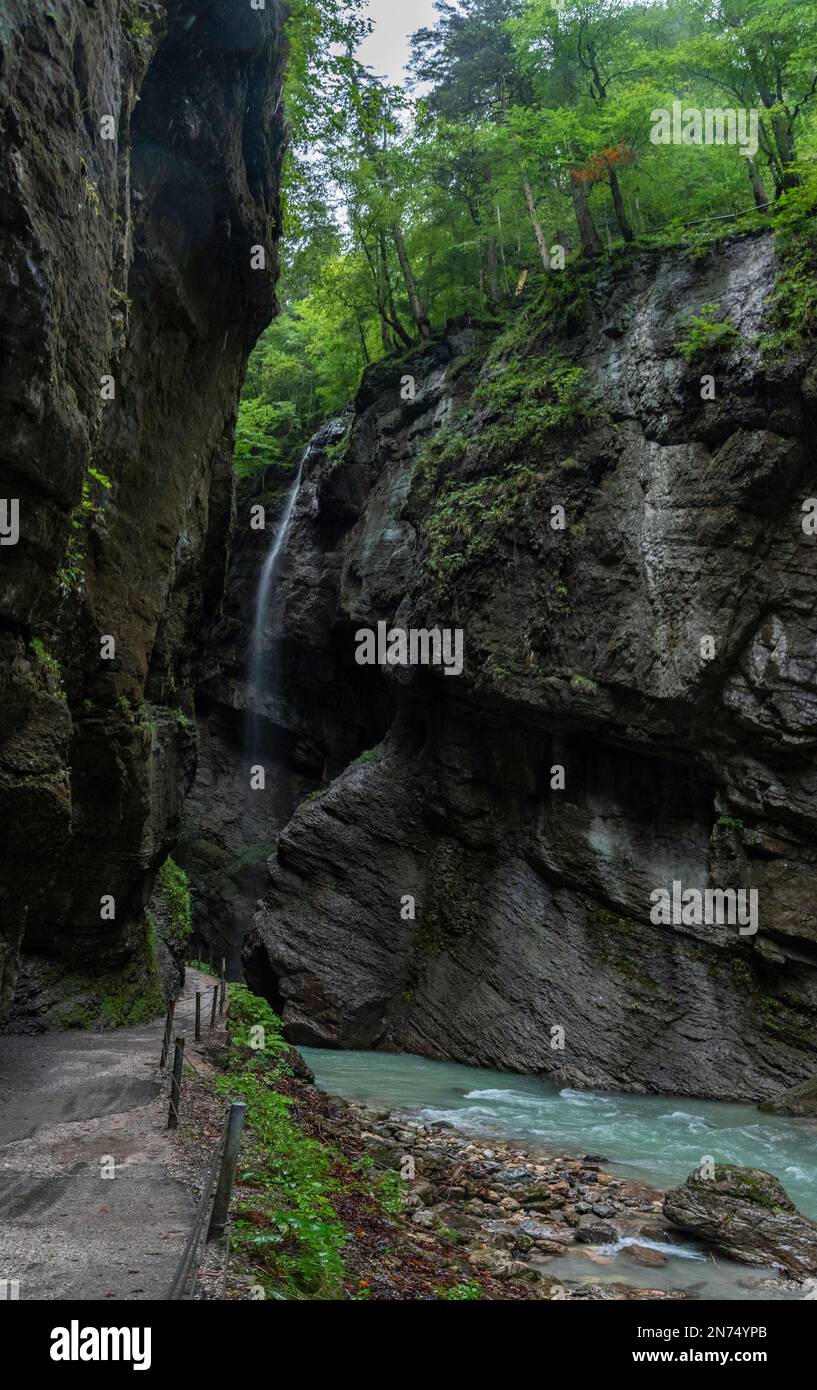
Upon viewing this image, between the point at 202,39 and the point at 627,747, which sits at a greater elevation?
the point at 202,39

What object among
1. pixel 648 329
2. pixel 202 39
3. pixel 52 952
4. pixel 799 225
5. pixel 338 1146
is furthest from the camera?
pixel 648 329

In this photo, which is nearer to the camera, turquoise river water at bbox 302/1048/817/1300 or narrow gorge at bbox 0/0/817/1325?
narrow gorge at bbox 0/0/817/1325

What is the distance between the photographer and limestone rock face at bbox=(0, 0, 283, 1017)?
6367 millimetres

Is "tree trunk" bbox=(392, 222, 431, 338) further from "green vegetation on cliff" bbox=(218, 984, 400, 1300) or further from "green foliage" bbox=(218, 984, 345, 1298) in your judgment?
"green foliage" bbox=(218, 984, 345, 1298)

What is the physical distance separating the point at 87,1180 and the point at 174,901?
1541 cm

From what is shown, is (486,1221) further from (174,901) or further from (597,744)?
(174,901)

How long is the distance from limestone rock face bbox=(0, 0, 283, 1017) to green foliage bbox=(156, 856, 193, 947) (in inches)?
140

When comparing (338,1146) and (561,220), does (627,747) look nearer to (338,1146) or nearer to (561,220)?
(338,1146)

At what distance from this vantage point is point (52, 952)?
14.9 m

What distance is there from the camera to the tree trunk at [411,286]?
27516 millimetres

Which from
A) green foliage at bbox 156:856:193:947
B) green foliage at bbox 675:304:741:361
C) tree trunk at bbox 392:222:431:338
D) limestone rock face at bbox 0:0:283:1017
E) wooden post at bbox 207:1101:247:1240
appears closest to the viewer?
wooden post at bbox 207:1101:247:1240

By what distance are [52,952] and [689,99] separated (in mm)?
25018

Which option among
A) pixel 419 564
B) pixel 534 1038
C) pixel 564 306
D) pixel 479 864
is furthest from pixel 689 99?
pixel 534 1038

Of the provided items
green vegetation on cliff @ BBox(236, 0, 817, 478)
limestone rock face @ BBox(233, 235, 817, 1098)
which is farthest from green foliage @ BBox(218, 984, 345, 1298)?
green vegetation on cliff @ BBox(236, 0, 817, 478)
